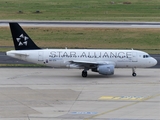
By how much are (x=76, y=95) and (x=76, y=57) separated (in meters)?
11.3

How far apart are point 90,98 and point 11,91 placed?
766 centimetres

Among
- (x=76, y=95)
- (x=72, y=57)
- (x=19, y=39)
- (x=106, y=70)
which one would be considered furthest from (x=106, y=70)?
(x=19, y=39)

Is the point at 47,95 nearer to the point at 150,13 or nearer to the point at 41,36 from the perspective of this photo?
the point at 41,36

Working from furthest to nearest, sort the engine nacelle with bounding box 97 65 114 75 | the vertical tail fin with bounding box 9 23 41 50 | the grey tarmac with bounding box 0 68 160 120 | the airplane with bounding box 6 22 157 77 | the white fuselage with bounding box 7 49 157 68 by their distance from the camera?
the vertical tail fin with bounding box 9 23 41 50
the white fuselage with bounding box 7 49 157 68
the airplane with bounding box 6 22 157 77
the engine nacelle with bounding box 97 65 114 75
the grey tarmac with bounding box 0 68 160 120


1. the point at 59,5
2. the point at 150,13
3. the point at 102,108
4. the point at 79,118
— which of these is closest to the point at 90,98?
the point at 102,108

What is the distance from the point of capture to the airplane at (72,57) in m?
52.4

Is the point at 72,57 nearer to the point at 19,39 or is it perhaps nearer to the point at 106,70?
the point at 106,70

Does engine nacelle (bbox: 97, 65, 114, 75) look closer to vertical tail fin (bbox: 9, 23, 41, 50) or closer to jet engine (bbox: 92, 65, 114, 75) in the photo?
jet engine (bbox: 92, 65, 114, 75)

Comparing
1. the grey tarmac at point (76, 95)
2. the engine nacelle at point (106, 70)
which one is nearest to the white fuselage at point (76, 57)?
the engine nacelle at point (106, 70)

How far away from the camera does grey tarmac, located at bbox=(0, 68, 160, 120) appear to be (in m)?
35.4

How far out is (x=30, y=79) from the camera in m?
50.6

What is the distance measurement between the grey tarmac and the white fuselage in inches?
60.1

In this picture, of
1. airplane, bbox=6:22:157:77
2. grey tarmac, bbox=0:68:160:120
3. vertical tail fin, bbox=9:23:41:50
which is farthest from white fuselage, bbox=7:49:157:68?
grey tarmac, bbox=0:68:160:120

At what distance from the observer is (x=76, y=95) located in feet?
138
